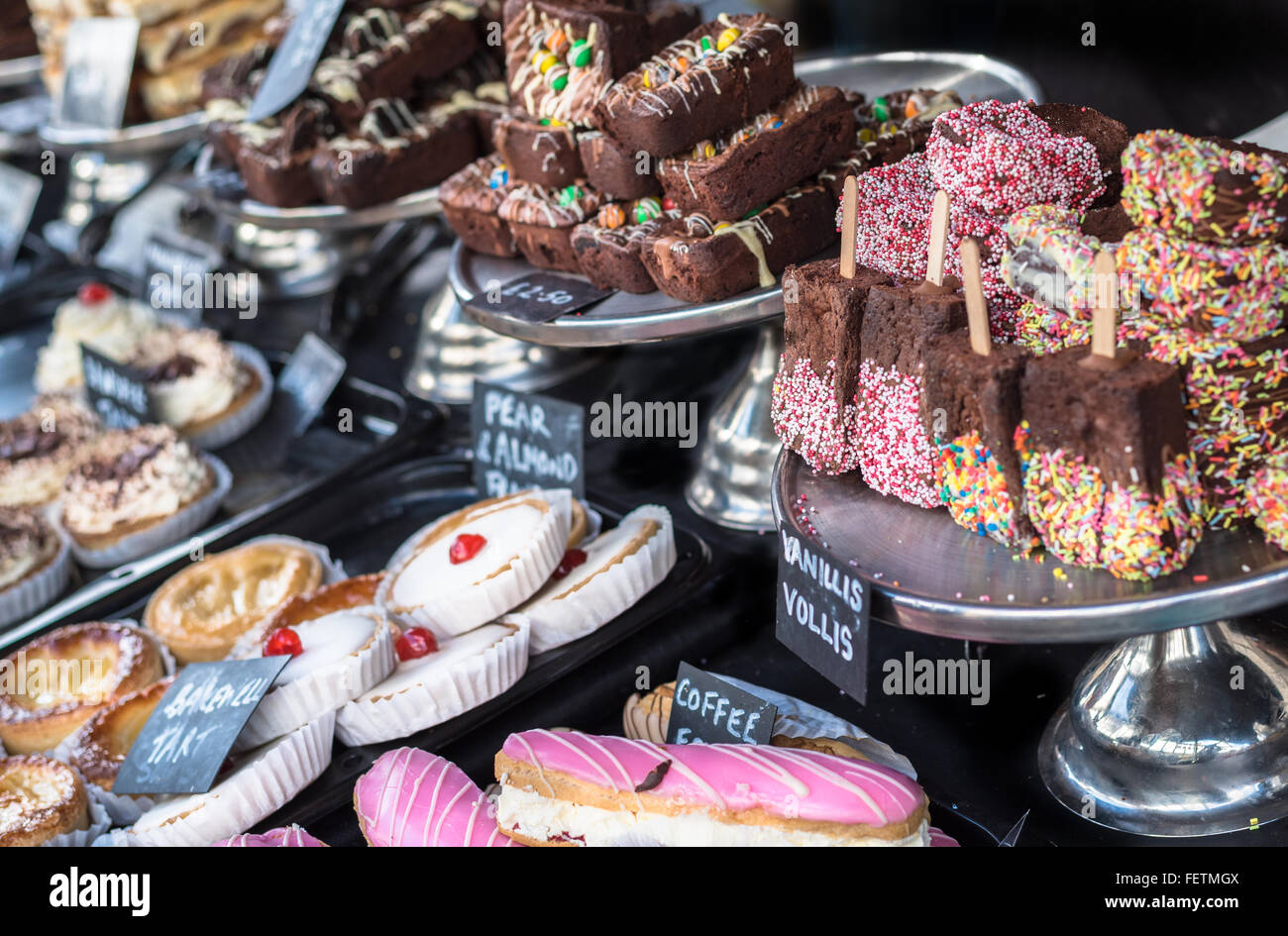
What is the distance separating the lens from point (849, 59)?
3.38 meters

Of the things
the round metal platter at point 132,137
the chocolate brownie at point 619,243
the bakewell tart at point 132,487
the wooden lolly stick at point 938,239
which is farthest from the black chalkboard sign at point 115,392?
the wooden lolly stick at point 938,239

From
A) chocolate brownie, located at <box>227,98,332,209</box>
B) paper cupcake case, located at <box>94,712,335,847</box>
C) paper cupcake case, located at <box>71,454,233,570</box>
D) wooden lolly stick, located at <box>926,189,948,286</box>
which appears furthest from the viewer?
chocolate brownie, located at <box>227,98,332,209</box>

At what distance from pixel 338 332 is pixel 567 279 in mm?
1506

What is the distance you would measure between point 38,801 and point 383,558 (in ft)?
3.50

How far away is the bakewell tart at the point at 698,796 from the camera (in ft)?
5.69

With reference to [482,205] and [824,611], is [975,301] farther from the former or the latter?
[482,205]

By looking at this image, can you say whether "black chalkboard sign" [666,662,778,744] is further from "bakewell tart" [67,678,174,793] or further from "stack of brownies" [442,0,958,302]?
"bakewell tart" [67,678,174,793]

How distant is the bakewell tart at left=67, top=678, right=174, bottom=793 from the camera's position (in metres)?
2.37

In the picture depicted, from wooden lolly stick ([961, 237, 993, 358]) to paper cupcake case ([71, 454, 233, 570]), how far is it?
230cm

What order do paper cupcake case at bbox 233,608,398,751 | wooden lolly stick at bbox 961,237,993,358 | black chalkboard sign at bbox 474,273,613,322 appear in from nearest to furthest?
wooden lolly stick at bbox 961,237,993,358, paper cupcake case at bbox 233,608,398,751, black chalkboard sign at bbox 474,273,613,322

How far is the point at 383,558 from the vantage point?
3199 mm

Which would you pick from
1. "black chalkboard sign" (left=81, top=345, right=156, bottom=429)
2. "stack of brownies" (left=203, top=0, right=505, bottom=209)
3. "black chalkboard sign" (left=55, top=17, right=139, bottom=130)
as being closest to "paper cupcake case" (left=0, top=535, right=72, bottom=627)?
"black chalkboard sign" (left=81, top=345, right=156, bottom=429)

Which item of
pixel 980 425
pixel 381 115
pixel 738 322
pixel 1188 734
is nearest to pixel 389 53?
pixel 381 115
